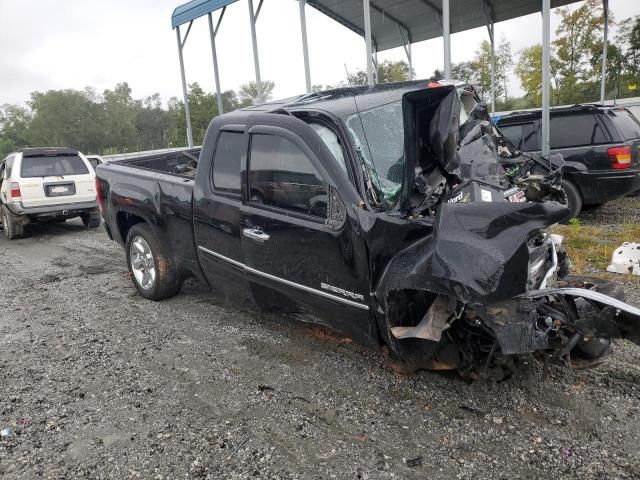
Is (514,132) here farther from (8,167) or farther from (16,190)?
(8,167)

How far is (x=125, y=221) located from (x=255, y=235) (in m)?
2.61

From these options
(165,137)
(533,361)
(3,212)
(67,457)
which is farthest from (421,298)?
(165,137)

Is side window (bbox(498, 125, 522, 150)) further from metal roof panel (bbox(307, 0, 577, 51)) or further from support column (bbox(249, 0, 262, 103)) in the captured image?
support column (bbox(249, 0, 262, 103))

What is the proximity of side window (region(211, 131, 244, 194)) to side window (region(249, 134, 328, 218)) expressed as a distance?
19 cm

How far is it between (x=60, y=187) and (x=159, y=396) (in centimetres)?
780

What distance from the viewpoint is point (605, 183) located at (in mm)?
7102

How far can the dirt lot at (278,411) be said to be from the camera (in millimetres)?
2498

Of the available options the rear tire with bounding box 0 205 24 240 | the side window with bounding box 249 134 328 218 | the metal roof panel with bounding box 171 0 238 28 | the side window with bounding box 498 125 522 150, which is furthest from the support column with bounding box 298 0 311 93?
the side window with bounding box 249 134 328 218

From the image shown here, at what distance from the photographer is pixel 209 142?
13.7ft

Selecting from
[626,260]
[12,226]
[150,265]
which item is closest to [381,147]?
[150,265]

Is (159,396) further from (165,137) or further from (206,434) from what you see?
(165,137)

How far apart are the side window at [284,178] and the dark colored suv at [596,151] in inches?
170

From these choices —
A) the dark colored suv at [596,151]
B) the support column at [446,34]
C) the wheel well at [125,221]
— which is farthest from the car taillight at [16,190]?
the dark colored suv at [596,151]

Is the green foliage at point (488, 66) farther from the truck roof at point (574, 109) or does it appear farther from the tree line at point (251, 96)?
the truck roof at point (574, 109)
